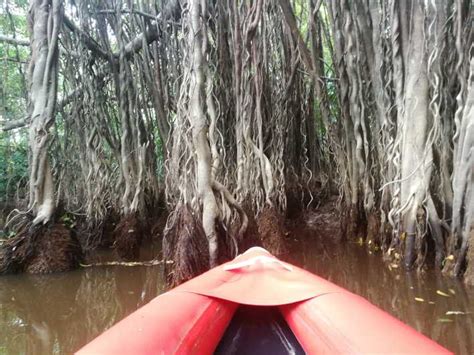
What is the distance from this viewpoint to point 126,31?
4.48 m

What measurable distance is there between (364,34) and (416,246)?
1817mm

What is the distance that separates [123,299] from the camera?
99.4 inches

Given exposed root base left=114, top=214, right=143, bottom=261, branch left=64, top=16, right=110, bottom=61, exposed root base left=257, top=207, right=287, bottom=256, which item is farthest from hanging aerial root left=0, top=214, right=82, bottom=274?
branch left=64, top=16, right=110, bottom=61

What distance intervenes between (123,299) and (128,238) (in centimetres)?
133

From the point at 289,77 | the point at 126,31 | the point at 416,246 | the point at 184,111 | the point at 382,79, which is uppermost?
the point at 126,31

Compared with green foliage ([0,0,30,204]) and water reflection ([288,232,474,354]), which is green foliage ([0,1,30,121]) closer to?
green foliage ([0,0,30,204])

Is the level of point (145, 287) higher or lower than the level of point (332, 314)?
lower

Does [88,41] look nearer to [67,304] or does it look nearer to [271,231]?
[271,231]

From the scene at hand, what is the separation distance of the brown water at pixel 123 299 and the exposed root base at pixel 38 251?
9 centimetres

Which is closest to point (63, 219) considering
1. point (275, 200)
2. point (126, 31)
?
point (275, 200)

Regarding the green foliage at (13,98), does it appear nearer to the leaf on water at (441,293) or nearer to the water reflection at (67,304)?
the water reflection at (67,304)

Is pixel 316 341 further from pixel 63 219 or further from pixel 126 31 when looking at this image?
pixel 126 31

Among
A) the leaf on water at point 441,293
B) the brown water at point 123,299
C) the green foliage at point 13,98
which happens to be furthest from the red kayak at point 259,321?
the green foliage at point 13,98

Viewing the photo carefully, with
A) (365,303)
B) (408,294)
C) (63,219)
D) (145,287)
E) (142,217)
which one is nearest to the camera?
(365,303)
